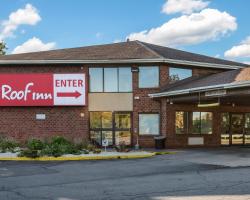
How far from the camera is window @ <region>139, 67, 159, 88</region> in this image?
26.6 m

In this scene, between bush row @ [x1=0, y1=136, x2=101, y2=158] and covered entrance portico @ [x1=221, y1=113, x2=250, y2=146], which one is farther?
covered entrance portico @ [x1=221, y1=113, x2=250, y2=146]

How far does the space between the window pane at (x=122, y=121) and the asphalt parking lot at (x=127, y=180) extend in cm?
837

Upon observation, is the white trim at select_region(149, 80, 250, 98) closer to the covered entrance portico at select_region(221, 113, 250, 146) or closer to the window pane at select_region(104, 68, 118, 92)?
the window pane at select_region(104, 68, 118, 92)

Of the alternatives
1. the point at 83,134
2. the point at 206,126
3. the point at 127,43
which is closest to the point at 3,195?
the point at 83,134

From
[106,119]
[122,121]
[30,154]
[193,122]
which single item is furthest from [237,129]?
[30,154]

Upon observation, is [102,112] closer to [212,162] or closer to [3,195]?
[212,162]

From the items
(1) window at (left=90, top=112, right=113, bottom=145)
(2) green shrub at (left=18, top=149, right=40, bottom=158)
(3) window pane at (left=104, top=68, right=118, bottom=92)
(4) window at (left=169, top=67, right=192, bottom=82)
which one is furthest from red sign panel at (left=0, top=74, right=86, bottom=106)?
(2) green shrub at (left=18, top=149, right=40, bottom=158)

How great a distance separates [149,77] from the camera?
26.7 m

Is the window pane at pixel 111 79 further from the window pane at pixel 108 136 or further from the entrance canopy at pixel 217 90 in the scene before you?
the window pane at pixel 108 136

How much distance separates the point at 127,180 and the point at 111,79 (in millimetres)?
14486

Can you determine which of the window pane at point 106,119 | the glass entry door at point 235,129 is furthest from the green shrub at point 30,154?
the glass entry door at point 235,129

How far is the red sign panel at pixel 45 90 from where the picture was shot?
26297 millimetres

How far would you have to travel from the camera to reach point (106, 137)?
26.8m

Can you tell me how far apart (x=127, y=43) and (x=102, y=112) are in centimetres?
649
